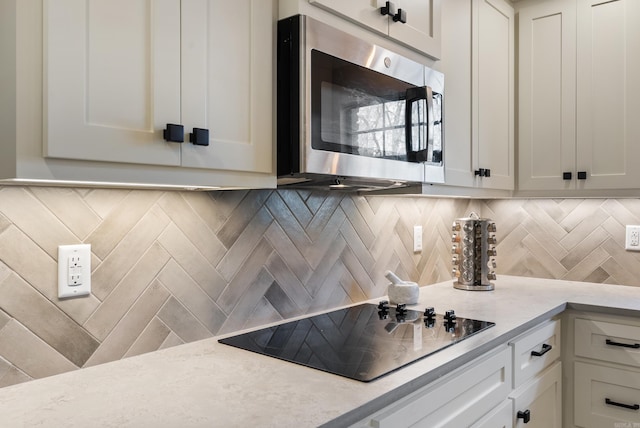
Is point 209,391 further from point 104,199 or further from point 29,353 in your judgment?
point 104,199

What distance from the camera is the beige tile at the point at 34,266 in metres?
1.04

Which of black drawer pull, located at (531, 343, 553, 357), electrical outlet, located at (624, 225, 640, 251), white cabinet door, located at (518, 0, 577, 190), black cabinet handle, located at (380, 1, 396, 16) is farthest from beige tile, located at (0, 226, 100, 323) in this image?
electrical outlet, located at (624, 225, 640, 251)

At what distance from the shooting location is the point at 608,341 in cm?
183

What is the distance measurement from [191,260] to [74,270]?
320 millimetres

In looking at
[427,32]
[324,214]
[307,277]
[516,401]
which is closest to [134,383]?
[307,277]

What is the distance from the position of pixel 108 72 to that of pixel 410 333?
1.05 metres

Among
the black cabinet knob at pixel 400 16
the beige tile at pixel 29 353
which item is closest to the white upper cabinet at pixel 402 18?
the black cabinet knob at pixel 400 16

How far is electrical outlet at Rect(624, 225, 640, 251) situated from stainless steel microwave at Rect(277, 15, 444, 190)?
1265 mm

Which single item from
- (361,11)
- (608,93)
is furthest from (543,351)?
(361,11)

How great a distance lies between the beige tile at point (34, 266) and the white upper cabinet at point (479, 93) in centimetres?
133

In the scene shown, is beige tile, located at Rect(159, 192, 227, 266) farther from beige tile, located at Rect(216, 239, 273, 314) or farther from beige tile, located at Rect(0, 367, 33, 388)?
beige tile, located at Rect(0, 367, 33, 388)

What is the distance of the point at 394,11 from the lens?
4.82ft

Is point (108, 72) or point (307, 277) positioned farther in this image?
point (307, 277)

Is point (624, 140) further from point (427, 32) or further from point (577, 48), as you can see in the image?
point (427, 32)
